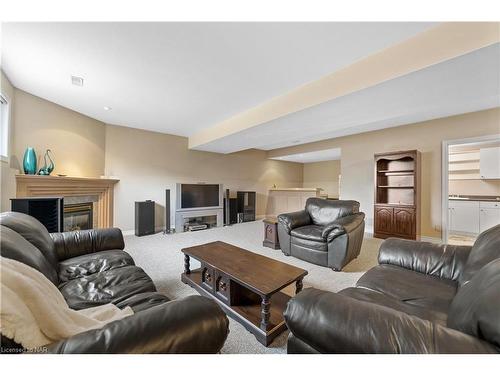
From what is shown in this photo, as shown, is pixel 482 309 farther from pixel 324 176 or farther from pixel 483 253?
pixel 324 176

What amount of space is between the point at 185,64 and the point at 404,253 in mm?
2660

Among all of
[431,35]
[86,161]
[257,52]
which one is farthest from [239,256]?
[86,161]

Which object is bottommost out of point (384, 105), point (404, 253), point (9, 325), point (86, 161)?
point (404, 253)

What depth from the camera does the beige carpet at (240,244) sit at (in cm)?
→ 142

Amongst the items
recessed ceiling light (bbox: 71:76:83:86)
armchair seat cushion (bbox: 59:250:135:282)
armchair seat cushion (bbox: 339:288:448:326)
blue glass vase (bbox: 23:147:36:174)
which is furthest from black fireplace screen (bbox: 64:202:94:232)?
armchair seat cushion (bbox: 339:288:448:326)

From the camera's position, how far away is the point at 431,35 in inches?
67.4

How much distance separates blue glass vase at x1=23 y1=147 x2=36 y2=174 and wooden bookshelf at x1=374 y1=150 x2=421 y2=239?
18.8 feet

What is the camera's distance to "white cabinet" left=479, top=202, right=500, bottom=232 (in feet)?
13.7

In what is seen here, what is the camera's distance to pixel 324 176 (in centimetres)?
784

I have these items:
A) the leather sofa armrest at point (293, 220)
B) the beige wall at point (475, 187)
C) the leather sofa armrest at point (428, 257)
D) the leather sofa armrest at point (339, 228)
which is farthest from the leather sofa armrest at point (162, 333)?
→ the beige wall at point (475, 187)

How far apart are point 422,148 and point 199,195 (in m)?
4.80

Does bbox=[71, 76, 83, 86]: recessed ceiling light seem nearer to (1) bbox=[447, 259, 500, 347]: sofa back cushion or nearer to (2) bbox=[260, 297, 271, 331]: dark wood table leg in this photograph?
(2) bbox=[260, 297, 271, 331]: dark wood table leg

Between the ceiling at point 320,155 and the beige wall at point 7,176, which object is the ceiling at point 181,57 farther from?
the ceiling at point 320,155
